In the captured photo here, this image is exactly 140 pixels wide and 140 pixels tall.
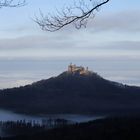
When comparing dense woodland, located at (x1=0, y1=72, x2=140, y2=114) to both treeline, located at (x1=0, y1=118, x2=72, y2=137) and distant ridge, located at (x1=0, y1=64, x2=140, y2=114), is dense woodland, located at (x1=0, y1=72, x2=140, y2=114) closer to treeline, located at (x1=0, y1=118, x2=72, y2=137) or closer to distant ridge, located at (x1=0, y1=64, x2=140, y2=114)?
distant ridge, located at (x1=0, y1=64, x2=140, y2=114)

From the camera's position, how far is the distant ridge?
63.9 metres

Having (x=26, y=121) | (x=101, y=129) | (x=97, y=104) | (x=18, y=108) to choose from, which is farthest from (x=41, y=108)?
(x=101, y=129)

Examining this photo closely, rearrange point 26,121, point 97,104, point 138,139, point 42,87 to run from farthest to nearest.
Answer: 1. point 97,104
2. point 42,87
3. point 26,121
4. point 138,139

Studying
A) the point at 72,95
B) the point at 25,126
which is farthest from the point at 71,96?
the point at 25,126

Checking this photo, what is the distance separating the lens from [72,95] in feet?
236

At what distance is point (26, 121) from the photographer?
2270 inches

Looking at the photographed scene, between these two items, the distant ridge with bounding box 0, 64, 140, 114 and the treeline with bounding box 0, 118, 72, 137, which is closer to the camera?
the treeline with bounding box 0, 118, 72, 137

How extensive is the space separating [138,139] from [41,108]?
5352 centimetres

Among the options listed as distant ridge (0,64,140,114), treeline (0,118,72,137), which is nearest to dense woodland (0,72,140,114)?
distant ridge (0,64,140,114)

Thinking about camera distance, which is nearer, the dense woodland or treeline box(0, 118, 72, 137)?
treeline box(0, 118, 72, 137)

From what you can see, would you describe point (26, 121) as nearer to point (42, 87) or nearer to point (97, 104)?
point (42, 87)

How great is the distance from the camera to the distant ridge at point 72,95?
6391cm

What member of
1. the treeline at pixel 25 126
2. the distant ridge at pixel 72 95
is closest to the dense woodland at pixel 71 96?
the distant ridge at pixel 72 95

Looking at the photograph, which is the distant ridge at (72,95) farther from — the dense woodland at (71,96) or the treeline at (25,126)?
the treeline at (25,126)
